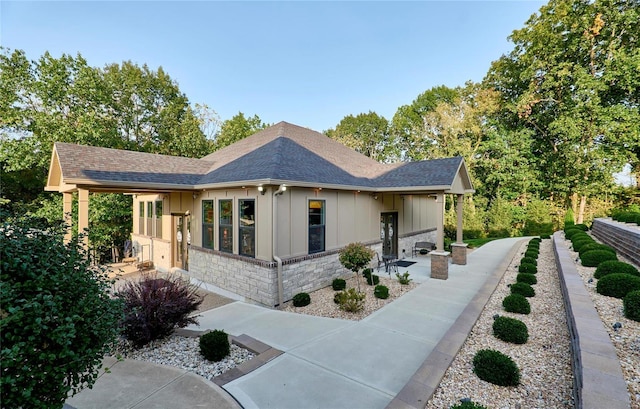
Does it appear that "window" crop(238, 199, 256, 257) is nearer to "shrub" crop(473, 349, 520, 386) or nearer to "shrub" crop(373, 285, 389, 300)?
"shrub" crop(373, 285, 389, 300)

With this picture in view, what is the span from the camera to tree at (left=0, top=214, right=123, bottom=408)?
183 centimetres

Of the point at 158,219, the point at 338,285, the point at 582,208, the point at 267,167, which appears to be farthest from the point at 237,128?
the point at 582,208

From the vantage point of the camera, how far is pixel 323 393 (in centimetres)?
371

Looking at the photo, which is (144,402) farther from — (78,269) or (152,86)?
(152,86)

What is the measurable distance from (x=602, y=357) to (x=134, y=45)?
15002 mm

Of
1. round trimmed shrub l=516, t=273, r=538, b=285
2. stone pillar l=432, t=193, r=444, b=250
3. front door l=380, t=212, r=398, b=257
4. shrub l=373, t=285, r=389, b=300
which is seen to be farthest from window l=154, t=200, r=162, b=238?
round trimmed shrub l=516, t=273, r=538, b=285

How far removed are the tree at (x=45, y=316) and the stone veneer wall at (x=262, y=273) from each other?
4868 mm

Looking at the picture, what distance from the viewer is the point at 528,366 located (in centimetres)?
414

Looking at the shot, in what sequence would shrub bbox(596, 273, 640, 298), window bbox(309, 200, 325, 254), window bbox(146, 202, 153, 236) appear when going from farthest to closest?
window bbox(146, 202, 153, 236)
window bbox(309, 200, 325, 254)
shrub bbox(596, 273, 640, 298)

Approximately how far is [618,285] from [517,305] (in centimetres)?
175

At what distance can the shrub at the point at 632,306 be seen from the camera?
446 cm

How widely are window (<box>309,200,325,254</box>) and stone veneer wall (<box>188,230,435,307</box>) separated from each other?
0.92 ft

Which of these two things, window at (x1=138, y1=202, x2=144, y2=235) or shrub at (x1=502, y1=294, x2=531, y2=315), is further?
window at (x1=138, y1=202, x2=144, y2=235)

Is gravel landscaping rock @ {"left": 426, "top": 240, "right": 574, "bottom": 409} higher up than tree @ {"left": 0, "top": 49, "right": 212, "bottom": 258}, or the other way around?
tree @ {"left": 0, "top": 49, "right": 212, "bottom": 258}
